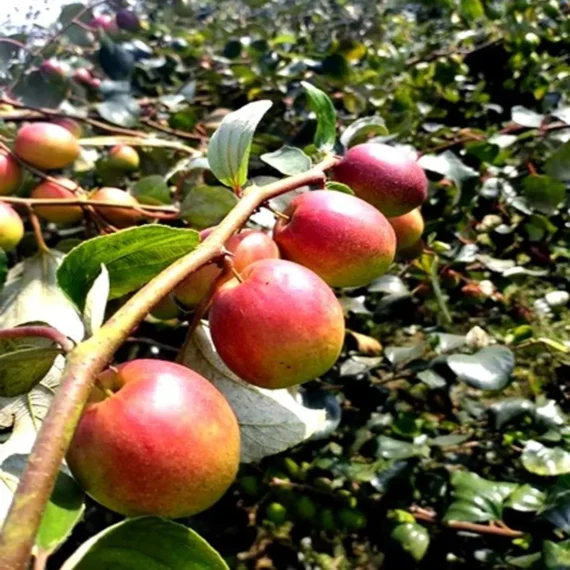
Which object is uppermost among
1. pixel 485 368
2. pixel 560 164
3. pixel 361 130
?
pixel 361 130

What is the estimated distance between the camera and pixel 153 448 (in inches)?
16.1

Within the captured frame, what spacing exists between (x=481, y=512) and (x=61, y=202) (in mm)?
A: 759

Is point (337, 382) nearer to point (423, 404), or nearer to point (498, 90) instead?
point (423, 404)

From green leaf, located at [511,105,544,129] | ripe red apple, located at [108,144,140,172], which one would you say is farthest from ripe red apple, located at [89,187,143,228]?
green leaf, located at [511,105,544,129]

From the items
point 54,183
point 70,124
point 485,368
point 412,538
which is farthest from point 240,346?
point 70,124

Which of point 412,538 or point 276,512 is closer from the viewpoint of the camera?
point 412,538

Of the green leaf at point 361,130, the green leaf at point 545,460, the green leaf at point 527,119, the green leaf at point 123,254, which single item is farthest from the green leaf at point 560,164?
the green leaf at point 123,254

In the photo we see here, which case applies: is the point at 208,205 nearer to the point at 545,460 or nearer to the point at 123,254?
the point at 123,254

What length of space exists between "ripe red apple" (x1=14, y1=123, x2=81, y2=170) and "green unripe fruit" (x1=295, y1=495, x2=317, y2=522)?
702mm

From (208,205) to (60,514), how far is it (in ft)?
1.92

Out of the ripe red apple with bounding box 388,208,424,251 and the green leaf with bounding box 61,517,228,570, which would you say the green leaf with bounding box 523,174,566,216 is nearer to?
the ripe red apple with bounding box 388,208,424,251

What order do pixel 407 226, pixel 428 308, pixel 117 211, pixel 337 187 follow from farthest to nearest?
pixel 428 308
pixel 117 211
pixel 407 226
pixel 337 187

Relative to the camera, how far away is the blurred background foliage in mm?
1130

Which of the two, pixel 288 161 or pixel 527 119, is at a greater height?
pixel 288 161
